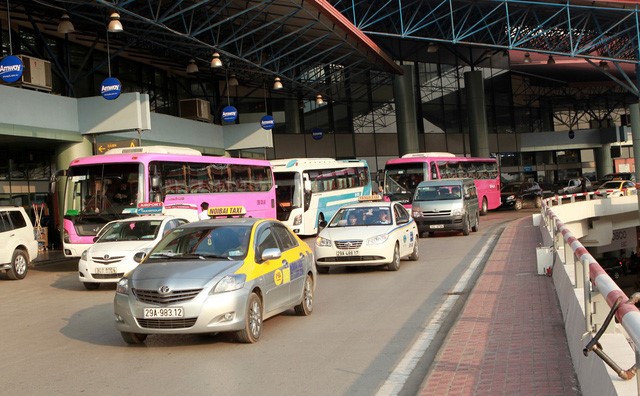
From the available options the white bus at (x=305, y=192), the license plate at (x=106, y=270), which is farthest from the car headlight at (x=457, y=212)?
the license plate at (x=106, y=270)

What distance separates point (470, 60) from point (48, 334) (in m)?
53.7

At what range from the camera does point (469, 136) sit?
196 ft

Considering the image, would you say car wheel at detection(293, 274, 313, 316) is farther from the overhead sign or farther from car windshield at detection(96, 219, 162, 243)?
the overhead sign

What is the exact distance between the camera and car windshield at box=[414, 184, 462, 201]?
28.4 metres

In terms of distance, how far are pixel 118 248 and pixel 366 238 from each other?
5257 mm

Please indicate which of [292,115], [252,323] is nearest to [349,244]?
[252,323]

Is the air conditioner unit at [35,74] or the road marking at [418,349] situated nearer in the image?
the road marking at [418,349]

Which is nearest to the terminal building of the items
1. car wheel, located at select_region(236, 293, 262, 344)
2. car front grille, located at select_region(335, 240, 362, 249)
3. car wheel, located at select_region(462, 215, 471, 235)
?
car front grille, located at select_region(335, 240, 362, 249)

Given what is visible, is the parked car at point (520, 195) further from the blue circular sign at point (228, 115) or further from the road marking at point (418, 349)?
the road marking at point (418, 349)

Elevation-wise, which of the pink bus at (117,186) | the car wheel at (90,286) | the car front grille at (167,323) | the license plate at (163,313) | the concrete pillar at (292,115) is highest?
the concrete pillar at (292,115)

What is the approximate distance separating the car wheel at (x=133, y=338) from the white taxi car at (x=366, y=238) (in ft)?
25.9

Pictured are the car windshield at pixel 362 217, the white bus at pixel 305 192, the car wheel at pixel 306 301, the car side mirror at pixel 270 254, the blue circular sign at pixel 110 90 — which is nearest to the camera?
the car side mirror at pixel 270 254

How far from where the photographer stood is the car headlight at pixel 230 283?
30.4 ft

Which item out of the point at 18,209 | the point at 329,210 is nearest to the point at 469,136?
the point at 329,210
